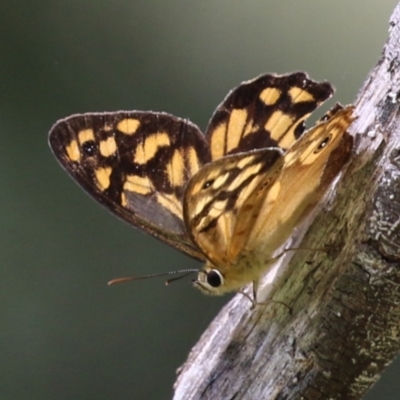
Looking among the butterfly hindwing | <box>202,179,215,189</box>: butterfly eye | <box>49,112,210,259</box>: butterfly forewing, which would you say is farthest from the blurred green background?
<box>202,179,215,189</box>: butterfly eye

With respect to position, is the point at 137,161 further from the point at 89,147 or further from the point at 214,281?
the point at 214,281

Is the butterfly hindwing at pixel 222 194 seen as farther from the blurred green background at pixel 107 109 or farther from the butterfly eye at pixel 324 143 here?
the blurred green background at pixel 107 109

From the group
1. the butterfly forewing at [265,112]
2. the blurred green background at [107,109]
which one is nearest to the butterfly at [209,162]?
the butterfly forewing at [265,112]

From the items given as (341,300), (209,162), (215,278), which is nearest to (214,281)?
(215,278)

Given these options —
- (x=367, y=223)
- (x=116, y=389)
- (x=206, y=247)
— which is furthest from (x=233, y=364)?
(x=116, y=389)

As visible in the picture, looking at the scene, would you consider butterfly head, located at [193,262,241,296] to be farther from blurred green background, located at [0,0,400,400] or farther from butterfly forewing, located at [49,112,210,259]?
blurred green background, located at [0,0,400,400]

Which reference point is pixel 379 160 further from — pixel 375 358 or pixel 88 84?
pixel 88 84
